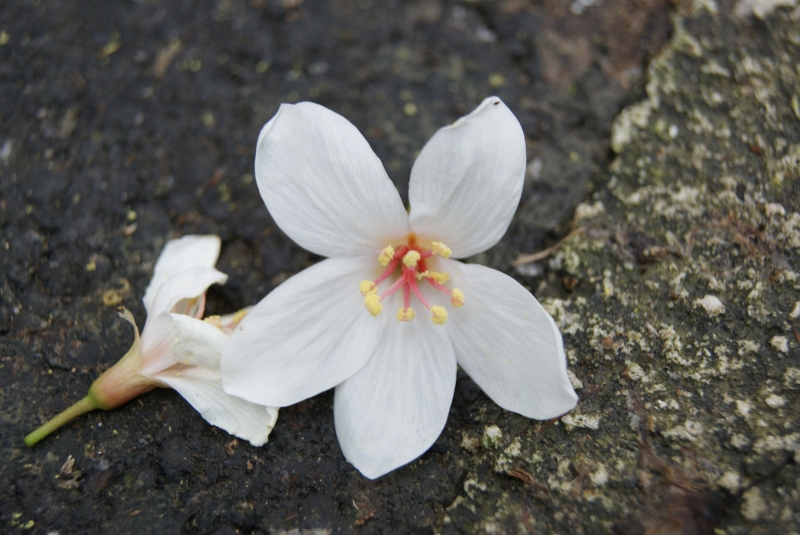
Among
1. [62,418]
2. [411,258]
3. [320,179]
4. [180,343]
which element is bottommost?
[62,418]

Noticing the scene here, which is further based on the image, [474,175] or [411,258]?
[411,258]

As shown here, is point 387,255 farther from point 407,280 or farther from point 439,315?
point 439,315

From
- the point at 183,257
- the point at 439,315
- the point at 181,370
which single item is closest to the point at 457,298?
the point at 439,315

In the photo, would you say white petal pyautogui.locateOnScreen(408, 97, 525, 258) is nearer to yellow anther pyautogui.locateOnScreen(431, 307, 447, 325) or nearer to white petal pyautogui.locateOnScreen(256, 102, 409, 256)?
white petal pyautogui.locateOnScreen(256, 102, 409, 256)

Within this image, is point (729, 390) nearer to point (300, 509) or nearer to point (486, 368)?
point (486, 368)

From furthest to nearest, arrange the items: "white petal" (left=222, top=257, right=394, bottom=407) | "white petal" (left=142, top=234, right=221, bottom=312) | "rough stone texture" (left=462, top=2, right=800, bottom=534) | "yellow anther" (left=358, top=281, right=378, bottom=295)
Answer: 1. "white petal" (left=142, top=234, right=221, bottom=312)
2. "yellow anther" (left=358, top=281, right=378, bottom=295)
3. "white petal" (left=222, top=257, right=394, bottom=407)
4. "rough stone texture" (left=462, top=2, right=800, bottom=534)

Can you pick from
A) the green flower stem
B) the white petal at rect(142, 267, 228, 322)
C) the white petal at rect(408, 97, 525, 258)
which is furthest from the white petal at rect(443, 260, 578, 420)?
the green flower stem

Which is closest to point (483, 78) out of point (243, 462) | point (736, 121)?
point (736, 121)
